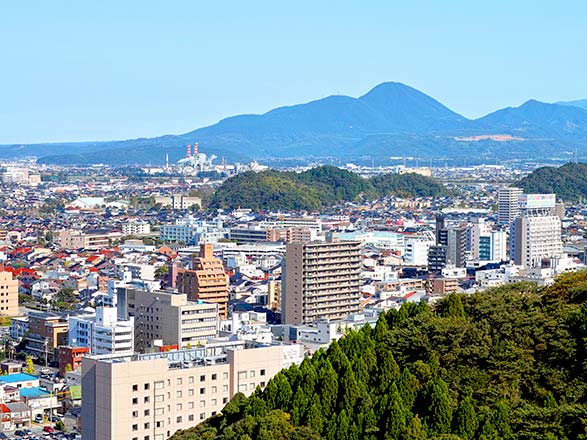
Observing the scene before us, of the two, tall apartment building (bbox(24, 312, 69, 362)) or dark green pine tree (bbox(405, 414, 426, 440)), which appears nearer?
dark green pine tree (bbox(405, 414, 426, 440))

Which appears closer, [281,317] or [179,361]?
[179,361]

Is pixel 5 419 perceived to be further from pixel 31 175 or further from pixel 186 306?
pixel 31 175

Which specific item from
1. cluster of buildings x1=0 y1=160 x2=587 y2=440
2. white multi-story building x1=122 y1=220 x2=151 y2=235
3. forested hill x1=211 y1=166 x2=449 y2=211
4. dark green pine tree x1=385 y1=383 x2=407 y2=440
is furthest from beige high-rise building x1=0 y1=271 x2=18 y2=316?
forested hill x1=211 y1=166 x2=449 y2=211

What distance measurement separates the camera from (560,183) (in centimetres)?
5747

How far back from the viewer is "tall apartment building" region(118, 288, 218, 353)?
18.2 m

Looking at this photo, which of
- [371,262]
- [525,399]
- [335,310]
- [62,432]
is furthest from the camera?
[371,262]

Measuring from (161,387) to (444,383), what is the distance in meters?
3.16

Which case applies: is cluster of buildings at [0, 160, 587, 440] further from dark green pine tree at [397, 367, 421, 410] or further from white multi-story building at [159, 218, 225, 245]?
dark green pine tree at [397, 367, 421, 410]

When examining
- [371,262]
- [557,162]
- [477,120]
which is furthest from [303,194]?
[477,120]

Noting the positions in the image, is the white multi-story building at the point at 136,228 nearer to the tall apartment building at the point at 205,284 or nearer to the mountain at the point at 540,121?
the tall apartment building at the point at 205,284

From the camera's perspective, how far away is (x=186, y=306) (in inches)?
715

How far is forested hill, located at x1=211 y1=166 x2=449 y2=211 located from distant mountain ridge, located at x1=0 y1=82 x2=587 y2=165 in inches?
2008

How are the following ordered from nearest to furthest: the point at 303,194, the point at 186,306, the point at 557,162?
the point at 186,306 → the point at 303,194 → the point at 557,162

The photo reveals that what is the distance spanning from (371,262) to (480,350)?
20425 millimetres
